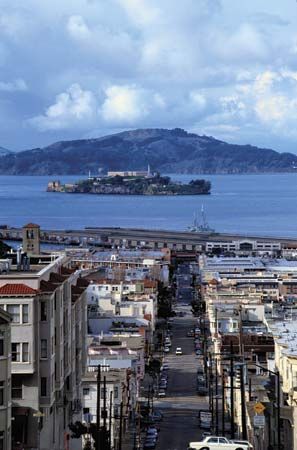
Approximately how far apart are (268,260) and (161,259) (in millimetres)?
6272

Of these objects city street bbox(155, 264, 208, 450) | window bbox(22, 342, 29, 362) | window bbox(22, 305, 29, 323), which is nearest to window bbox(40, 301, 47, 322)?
window bbox(22, 305, 29, 323)

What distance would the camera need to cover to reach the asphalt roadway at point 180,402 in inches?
1022

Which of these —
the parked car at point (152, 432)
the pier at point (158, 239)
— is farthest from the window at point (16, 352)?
the pier at point (158, 239)

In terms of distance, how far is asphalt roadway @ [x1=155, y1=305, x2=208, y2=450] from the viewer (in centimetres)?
2597

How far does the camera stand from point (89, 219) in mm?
158750

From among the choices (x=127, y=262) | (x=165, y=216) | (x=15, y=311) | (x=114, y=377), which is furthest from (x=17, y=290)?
(x=165, y=216)

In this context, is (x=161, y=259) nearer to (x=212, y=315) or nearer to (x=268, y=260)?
(x=268, y=260)

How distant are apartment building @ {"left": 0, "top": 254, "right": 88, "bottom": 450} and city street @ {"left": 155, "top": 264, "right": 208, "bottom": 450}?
6723mm

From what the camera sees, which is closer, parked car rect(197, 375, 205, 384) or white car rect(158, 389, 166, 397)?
white car rect(158, 389, 166, 397)

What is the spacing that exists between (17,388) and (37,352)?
0.49 meters

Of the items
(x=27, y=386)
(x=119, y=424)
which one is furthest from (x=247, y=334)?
(x=27, y=386)

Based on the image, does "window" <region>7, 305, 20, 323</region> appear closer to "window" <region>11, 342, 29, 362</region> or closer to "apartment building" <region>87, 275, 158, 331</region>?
"window" <region>11, 342, 29, 362</region>

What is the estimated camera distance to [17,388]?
16625 mm

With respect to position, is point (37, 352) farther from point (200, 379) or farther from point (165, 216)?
point (165, 216)
